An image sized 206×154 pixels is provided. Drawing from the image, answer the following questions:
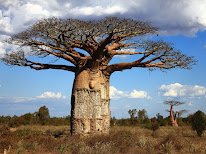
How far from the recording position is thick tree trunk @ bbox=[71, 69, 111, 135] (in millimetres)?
12359

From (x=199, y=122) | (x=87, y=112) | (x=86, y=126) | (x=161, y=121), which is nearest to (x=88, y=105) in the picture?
(x=87, y=112)

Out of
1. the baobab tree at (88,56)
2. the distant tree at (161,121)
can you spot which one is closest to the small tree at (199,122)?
the baobab tree at (88,56)

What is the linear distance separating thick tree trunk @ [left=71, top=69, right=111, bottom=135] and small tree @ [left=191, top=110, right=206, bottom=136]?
7.22 metres

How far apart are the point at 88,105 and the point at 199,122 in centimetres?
868

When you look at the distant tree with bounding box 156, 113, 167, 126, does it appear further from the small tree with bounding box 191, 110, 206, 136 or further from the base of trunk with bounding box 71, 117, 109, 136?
the base of trunk with bounding box 71, 117, 109, 136

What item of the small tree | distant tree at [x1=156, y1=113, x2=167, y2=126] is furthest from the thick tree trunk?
distant tree at [x1=156, y1=113, x2=167, y2=126]

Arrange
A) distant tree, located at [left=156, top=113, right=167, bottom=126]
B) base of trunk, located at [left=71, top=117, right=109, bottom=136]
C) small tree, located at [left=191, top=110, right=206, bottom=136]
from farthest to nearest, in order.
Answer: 1. distant tree, located at [left=156, top=113, right=167, bottom=126]
2. small tree, located at [left=191, top=110, right=206, bottom=136]
3. base of trunk, located at [left=71, top=117, right=109, bottom=136]

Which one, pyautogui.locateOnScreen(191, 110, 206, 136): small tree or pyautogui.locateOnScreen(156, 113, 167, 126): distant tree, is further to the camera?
pyautogui.locateOnScreen(156, 113, 167, 126): distant tree

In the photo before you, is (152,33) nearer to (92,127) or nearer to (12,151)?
(92,127)

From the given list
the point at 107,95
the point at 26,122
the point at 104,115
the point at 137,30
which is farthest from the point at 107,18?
the point at 26,122

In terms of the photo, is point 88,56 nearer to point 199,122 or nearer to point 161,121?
point 199,122

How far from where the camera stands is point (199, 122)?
17.2 m

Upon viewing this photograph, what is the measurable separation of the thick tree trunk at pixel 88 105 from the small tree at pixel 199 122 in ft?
23.7

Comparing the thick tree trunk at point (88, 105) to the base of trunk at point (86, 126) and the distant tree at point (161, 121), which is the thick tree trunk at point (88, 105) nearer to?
the base of trunk at point (86, 126)
